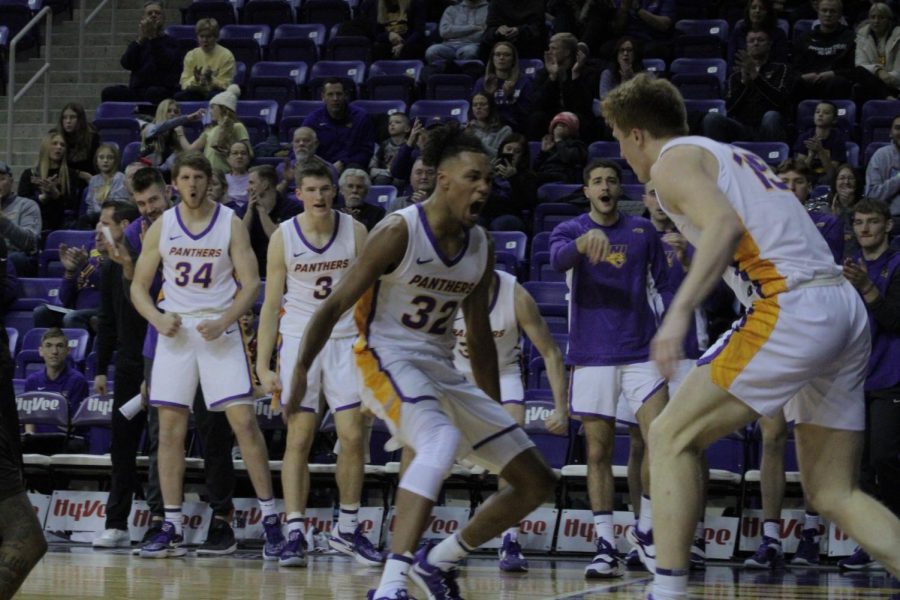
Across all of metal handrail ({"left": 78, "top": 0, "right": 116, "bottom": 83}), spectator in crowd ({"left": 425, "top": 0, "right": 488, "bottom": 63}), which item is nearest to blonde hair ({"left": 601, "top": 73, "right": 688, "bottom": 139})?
spectator in crowd ({"left": 425, "top": 0, "right": 488, "bottom": 63})

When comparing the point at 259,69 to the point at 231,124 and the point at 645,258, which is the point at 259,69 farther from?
the point at 645,258

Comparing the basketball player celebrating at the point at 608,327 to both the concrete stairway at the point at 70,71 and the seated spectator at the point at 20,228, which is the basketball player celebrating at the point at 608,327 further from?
the concrete stairway at the point at 70,71

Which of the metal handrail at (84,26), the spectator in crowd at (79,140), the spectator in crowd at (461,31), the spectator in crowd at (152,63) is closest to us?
the spectator in crowd at (79,140)

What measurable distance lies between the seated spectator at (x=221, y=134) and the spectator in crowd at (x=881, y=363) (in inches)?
277

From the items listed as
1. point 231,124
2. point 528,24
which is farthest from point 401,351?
point 528,24

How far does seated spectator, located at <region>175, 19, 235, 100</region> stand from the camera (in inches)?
637

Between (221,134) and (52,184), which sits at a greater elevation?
(221,134)

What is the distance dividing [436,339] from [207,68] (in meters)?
10.7

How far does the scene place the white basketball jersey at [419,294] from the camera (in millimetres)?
6098

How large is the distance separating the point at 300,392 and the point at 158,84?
12.0 meters

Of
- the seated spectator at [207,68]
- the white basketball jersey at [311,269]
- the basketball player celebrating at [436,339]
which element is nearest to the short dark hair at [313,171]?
the white basketball jersey at [311,269]

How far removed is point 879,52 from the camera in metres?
14.5

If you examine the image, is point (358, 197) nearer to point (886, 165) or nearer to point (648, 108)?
point (886, 165)

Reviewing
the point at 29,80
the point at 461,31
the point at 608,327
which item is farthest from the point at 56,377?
the point at 29,80
